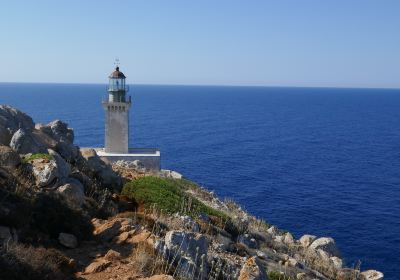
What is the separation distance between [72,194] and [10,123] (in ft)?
21.3

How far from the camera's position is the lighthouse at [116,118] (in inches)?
1668

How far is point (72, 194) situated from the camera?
1280cm

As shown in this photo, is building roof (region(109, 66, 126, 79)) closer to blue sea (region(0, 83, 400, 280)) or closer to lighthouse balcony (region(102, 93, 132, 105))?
lighthouse balcony (region(102, 93, 132, 105))

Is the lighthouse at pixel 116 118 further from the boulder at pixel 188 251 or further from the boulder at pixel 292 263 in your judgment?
the boulder at pixel 188 251

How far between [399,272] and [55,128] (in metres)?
25.9

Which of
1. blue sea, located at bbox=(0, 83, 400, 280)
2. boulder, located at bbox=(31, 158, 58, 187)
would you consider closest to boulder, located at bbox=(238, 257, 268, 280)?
boulder, located at bbox=(31, 158, 58, 187)

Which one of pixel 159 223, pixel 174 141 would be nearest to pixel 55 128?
pixel 159 223

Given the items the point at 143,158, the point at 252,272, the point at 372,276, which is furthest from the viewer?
the point at 143,158

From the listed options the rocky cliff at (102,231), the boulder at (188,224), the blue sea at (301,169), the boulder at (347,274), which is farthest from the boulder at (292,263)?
the blue sea at (301,169)

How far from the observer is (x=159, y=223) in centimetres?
1288

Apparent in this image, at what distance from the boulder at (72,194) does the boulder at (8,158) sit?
1796 mm

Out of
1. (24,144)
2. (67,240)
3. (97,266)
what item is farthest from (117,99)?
(97,266)

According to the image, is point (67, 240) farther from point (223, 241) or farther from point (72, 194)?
point (223, 241)

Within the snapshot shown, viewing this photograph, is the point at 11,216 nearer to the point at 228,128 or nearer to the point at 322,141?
the point at 322,141
